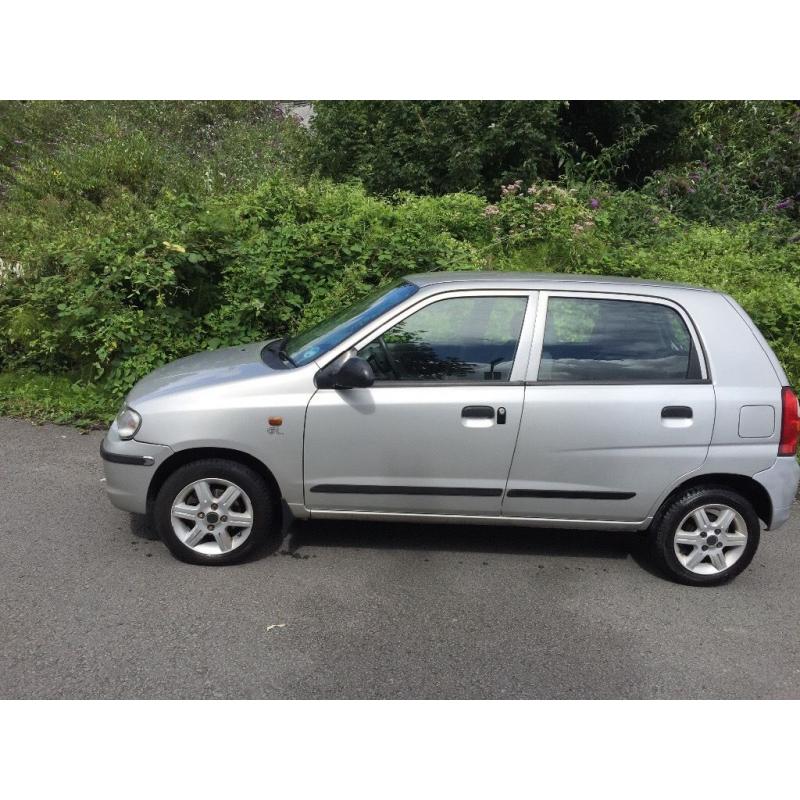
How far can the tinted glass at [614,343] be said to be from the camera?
14.0 feet

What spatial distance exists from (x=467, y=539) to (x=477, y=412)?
3.56ft

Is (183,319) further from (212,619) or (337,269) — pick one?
(212,619)

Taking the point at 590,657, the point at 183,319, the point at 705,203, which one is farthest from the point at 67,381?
the point at 705,203

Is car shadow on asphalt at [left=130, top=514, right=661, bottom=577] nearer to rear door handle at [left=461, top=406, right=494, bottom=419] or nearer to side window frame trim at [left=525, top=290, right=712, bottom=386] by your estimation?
rear door handle at [left=461, top=406, right=494, bottom=419]

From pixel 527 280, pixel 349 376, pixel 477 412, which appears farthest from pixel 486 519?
pixel 527 280

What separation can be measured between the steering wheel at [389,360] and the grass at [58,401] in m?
3.48

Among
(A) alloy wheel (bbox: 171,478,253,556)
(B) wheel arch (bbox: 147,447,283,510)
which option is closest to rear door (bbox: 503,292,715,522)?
(B) wheel arch (bbox: 147,447,283,510)

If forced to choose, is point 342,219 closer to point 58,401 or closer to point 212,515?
point 58,401

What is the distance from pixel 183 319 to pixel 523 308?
399 cm

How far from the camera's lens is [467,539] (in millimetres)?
4863

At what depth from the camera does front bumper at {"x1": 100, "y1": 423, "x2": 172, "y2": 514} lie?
13.9 ft

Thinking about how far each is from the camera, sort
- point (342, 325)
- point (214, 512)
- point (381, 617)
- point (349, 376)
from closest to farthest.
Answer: point (381, 617)
point (349, 376)
point (214, 512)
point (342, 325)

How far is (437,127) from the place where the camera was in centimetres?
1067

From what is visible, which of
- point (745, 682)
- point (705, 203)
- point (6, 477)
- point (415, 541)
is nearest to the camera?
point (745, 682)
